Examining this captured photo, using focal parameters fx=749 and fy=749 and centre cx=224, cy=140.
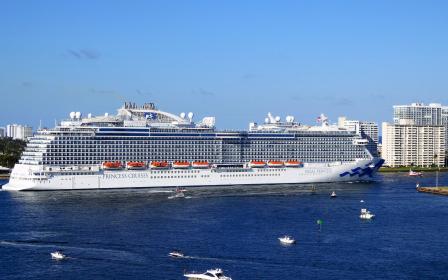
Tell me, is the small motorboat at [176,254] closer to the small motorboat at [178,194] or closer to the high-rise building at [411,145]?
the small motorboat at [178,194]

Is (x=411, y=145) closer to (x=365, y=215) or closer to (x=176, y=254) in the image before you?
(x=365, y=215)

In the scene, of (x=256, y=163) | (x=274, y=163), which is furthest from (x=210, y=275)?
(x=274, y=163)

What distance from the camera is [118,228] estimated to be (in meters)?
43.4

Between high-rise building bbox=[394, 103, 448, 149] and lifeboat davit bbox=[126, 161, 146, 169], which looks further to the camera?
high-rise building bbox=[394, 103, 448, 149]

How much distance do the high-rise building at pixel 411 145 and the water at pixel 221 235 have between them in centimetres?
6089

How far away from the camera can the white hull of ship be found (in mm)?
63250

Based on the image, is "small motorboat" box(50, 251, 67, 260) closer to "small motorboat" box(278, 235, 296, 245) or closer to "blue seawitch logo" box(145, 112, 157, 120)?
"small motorboat" box(278, 235, 296, 245)

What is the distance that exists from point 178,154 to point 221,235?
29.9 metres

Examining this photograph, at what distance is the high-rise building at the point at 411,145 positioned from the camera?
122 m

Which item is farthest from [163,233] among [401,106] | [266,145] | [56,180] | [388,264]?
[401,106]

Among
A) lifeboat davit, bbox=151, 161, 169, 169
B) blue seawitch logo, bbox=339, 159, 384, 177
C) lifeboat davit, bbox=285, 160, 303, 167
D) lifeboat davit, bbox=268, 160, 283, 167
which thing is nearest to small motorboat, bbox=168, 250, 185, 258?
lifeboat davit, bbox=151, 161, 169, 169

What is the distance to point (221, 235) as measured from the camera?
1617 inches

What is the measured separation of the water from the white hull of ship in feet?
6.67

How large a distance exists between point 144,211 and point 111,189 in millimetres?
15016
